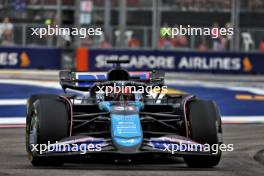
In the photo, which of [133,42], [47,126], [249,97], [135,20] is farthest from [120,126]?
[135,20]

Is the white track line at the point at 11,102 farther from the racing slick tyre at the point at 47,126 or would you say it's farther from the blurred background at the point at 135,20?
the blurred background at the point at 135,20

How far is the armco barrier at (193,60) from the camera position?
32.5 metres

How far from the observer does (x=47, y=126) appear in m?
9.88

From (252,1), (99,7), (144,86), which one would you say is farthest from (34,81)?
(144,86)

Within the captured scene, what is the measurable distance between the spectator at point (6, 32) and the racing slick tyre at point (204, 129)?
2334cm

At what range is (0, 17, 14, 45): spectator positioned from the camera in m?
32.9

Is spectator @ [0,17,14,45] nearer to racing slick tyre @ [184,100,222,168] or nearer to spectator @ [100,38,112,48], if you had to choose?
spectator @ [100,38,112,48]

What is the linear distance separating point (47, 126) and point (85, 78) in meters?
2.10

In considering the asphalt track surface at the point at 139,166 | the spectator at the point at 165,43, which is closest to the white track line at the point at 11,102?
the asphalt track surface at the point at 139,166

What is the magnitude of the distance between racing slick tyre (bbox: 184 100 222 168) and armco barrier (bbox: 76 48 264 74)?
2206cm

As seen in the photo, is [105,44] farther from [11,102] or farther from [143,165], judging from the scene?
[143,165]

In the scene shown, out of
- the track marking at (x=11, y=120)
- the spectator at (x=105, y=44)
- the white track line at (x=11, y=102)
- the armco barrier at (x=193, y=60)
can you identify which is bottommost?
the armco barrier at (x=193, y=60)

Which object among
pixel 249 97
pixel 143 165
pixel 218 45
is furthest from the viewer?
pixel 218 45

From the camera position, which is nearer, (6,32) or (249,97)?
(249,97)
